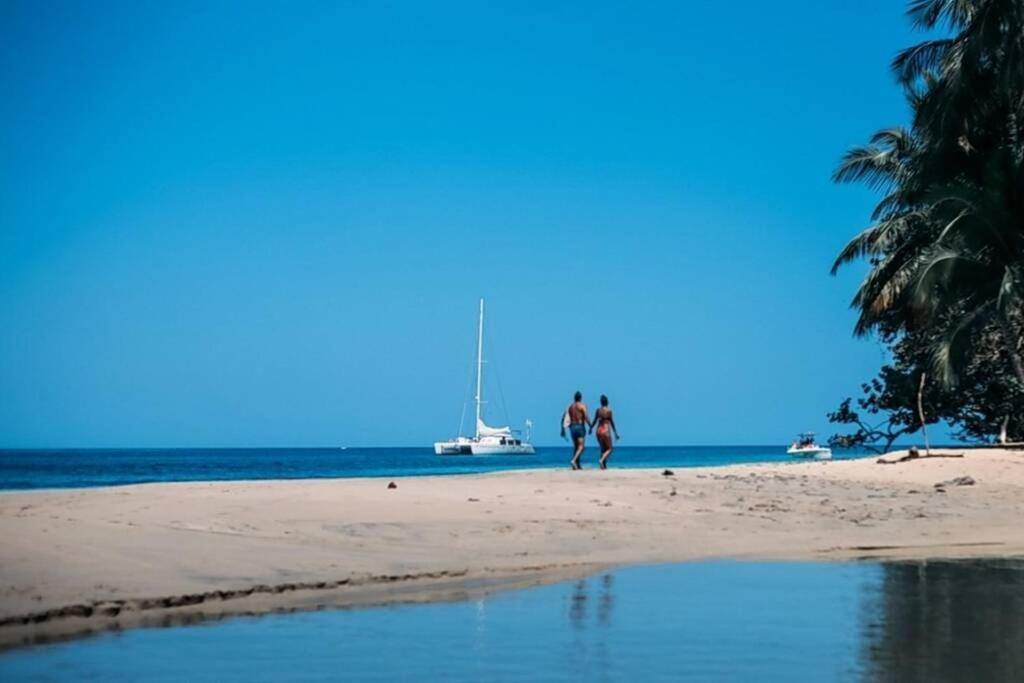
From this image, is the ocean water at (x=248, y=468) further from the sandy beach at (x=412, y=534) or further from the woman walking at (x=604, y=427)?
the sandy beach at (x=412, y=534)

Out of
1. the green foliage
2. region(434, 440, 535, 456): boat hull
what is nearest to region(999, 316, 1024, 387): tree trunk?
the green foliage

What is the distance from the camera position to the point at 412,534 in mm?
12984

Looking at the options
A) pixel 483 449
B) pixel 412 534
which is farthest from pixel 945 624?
pixel 483 449

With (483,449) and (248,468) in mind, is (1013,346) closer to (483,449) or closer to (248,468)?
(248,468)

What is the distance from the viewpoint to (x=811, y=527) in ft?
52.3

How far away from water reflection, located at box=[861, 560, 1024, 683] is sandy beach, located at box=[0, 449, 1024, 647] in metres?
1.97

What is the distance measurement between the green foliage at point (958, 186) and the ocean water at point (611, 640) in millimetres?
17387

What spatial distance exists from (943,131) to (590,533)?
17635mm

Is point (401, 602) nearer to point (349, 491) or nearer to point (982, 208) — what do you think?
point (349, 491)

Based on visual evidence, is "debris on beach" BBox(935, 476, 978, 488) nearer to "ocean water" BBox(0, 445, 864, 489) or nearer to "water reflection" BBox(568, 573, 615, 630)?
"water reflection" BBox(568, 573, 615, 630)

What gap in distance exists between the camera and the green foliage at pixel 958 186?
25.6 metres

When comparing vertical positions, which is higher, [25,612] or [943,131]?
[943,131]

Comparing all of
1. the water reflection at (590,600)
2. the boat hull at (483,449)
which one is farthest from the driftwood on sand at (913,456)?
the boat hull at (483,449)

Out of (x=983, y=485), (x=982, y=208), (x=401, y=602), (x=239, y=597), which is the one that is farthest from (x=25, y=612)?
(x=982, y=208)
